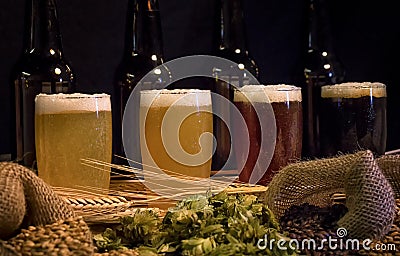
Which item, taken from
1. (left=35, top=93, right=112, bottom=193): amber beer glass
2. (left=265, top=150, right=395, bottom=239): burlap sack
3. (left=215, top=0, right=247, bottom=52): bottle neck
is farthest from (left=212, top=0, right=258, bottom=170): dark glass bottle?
(left=265, top=150, right=395, bottom=239): burlap sack

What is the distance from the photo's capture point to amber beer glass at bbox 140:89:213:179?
984 millimetres

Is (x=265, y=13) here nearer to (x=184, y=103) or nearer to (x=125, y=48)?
(x=125, y=48)

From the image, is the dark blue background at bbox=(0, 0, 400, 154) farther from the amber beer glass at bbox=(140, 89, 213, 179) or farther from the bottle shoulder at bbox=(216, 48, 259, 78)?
the amber beer glass at bbox=(140, 89, 213, 179)

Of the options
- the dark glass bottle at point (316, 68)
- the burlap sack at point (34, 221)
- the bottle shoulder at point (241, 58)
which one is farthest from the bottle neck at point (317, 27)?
the burlap sack at point (34, 221)

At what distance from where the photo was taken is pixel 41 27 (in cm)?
109

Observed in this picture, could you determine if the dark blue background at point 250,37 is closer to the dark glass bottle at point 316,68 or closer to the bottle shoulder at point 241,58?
the dark glass bottle at point 316,68

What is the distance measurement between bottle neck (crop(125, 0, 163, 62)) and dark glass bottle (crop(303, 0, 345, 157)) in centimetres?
35

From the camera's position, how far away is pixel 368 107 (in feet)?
3.59

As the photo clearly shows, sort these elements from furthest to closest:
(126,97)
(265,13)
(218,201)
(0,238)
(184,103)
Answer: (265,13) → (126,97) → (184,103) → (218,201) → (0,238)

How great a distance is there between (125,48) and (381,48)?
26.6 inches

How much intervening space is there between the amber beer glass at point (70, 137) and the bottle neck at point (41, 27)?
0.59 feet

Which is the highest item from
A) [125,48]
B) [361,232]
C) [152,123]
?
[125,48]

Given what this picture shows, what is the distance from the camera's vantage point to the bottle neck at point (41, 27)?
109cm

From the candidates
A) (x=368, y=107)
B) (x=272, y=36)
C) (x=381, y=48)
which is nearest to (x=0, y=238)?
(x=368, y=107)
